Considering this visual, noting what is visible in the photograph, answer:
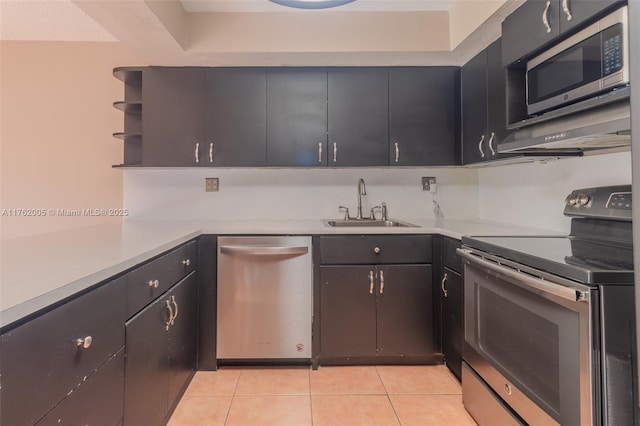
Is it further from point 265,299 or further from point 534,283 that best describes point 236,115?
point 534,283

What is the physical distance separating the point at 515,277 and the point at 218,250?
5.15ft

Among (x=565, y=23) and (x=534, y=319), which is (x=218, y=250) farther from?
(x=565, y=23)

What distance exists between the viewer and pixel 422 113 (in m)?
2.29

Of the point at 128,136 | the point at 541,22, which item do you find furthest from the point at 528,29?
the point at 128,136

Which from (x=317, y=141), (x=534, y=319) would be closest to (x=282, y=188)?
(x=317, y=141)

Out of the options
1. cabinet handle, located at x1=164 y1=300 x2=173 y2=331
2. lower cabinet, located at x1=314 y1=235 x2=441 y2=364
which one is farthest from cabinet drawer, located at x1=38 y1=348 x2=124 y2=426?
lower cabinet, located at x1=314 y1=235 x2=441 y2=364

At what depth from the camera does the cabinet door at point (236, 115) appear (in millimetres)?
2238

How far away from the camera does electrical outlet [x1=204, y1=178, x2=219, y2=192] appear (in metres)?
2.51

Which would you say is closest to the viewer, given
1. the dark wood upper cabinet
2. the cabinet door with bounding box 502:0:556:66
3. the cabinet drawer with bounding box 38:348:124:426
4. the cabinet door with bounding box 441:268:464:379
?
the cabinet drawer with bounding box 38:348:124:426

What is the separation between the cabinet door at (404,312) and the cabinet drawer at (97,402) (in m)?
1.40

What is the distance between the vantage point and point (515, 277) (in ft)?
3.76

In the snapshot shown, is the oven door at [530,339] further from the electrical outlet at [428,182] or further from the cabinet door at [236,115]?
the cabinet door at [236,115]

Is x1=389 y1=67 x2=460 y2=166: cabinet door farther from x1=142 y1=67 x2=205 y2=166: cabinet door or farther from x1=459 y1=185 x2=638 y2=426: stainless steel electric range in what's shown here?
x1=142 y1=67 x2=205 y2=166: cabinet door

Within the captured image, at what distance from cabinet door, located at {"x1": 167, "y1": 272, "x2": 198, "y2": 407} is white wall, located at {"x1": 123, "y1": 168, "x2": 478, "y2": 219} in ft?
2.63
